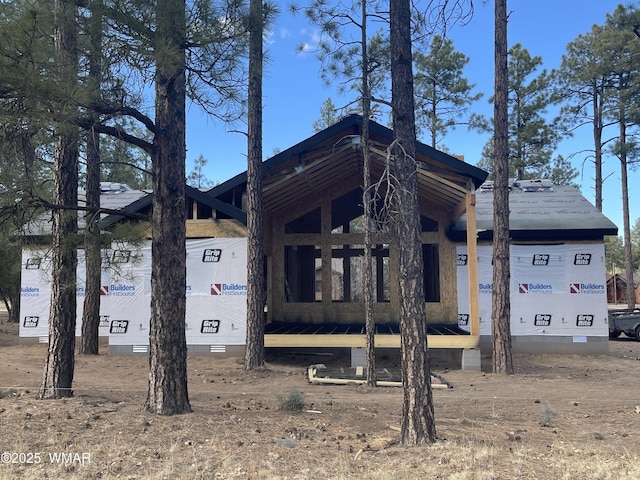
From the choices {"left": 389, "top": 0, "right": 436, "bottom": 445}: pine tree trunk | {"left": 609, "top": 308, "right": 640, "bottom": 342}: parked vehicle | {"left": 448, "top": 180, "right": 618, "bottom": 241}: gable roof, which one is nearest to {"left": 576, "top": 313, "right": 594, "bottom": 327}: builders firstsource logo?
{"left": 448, "top": 180, "right": 618, "bottom": 241}: gable roof

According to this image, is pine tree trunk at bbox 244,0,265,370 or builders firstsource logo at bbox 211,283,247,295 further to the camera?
builders firstsource logo at bbox 211,283,247,295

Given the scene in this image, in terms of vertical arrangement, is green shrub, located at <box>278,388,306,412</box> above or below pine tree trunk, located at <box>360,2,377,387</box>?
below

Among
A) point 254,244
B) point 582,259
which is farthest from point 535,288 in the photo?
point 254,244

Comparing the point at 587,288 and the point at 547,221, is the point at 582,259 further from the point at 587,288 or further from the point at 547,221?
the point at 547,221

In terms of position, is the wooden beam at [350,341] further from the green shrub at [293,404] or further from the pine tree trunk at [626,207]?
the pine tree trunk at [626,207]

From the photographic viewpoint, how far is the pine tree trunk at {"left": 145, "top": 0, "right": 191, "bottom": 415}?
5.98 m

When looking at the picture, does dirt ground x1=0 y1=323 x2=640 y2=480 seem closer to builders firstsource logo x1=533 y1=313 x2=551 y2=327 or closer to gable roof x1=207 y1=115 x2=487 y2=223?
builders firstsource logo x1=533 y1=313 x2=551 y2=327

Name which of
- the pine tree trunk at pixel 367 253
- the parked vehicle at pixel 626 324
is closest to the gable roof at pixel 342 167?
the pine tree trunk at pixel 367 253

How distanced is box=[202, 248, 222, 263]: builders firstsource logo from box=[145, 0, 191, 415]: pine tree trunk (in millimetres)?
6464

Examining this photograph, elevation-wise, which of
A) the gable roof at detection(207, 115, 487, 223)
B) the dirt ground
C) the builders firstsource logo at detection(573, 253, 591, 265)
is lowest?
the dirt ground

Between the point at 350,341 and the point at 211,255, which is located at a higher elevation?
the point at 211,255

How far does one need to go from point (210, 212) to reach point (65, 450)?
28.9ft

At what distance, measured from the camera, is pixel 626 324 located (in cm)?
1775

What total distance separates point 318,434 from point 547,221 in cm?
1091
